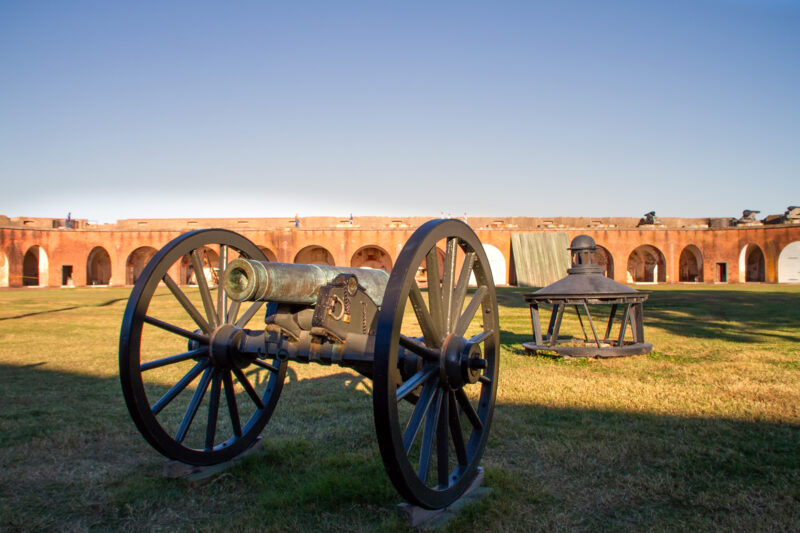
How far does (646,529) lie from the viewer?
2461 mm

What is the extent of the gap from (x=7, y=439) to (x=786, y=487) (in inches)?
185

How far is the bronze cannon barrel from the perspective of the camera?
9.01 feet

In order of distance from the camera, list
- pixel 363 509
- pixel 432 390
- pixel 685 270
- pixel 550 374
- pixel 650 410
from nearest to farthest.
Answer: pixel 432 390 < pixel 363 509 < pixel 650 410 < pixel 550 374 < pixel 685 270

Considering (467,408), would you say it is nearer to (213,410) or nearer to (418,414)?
(418,414)

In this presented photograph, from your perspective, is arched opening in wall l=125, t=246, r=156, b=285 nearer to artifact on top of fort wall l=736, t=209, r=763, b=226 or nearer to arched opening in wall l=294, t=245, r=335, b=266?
arched opening in wall l=294, t=245, r=335, b=266

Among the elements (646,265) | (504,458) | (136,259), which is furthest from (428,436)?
(646,265)

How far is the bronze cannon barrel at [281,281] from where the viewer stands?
2.75 meters

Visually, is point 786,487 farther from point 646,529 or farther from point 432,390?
point 432,390

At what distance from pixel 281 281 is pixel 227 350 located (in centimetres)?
55

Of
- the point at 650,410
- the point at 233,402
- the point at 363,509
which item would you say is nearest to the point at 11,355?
the point at 233,402

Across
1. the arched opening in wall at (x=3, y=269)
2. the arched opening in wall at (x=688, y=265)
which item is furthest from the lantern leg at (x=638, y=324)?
the arched opening in wall at (x=3, y=269)

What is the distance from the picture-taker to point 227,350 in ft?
10.0

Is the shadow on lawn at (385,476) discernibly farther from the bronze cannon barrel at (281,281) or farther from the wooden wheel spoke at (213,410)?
the bronze cannon barrel at (281,281)

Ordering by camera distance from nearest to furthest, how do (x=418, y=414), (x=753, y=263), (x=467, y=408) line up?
(x=418, y=414) < (x=467, y=408) < (x=753, y=263)
